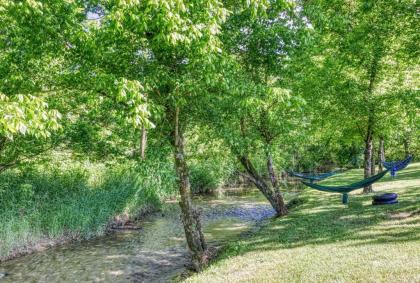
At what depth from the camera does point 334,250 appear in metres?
6.92

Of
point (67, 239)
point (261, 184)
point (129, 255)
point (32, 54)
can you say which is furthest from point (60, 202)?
Answer: point (261, 184)

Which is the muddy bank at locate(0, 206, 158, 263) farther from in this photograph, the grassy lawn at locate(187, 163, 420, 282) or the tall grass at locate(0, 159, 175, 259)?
the grassy lawn at locate(187, 163, 420, 282)

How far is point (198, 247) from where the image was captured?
28.3 ft

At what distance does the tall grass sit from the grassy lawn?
2.66 meters

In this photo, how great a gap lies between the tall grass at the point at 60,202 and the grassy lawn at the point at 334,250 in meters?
2.66

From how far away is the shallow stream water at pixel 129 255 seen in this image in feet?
28.5

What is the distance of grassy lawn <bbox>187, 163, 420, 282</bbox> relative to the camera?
5.65m

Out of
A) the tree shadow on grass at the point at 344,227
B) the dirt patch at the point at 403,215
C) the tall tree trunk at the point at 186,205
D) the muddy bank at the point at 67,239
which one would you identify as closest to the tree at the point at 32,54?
the tall tree trunk at the point at 186,205

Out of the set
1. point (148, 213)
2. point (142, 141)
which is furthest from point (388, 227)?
point (148, 213)

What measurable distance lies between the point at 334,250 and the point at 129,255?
6125mm

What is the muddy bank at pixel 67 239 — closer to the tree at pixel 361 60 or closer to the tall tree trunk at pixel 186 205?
the tall tree trunk at pixel 186 205

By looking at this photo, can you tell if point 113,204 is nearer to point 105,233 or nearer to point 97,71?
point 105,233

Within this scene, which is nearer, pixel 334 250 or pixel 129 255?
pixel 334 250

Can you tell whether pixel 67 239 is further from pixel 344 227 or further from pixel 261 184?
pixel 344 227
